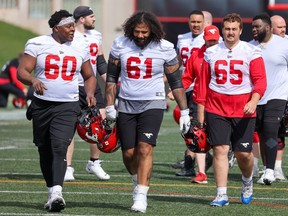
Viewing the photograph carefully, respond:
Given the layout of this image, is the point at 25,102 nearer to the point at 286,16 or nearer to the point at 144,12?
the point at 286,16

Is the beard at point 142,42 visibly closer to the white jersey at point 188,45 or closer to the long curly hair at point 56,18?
the long curly hair at point 56,18

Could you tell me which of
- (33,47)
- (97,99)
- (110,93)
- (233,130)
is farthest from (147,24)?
(97,99)

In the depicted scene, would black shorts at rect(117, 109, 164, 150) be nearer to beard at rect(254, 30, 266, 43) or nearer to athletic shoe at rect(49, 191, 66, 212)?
athletic shoe at rect(49, 191, 66, 212)

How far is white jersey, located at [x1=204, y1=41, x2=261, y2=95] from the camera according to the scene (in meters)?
11.1

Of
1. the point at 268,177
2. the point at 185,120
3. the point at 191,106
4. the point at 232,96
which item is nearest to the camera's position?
the point at 185,120

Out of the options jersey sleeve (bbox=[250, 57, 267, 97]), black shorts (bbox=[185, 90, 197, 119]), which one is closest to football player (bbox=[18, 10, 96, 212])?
jersey sleeve (bbox=[250, 57, 267, 97])

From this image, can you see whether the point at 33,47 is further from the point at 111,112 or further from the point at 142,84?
the point at 142,84

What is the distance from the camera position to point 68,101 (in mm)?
10914

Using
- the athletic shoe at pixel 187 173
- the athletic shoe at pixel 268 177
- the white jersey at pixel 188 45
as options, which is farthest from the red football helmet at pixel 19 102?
the athletic shoe at pixel 268 177

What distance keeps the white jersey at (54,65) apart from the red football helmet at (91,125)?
549mm

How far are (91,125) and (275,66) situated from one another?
8.97ft

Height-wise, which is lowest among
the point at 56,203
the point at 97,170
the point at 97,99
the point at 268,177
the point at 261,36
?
the point at 97,170

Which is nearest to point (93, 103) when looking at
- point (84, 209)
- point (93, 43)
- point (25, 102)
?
point (84, 209)

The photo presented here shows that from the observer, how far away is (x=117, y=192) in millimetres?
12062
